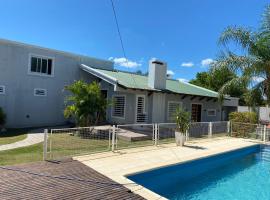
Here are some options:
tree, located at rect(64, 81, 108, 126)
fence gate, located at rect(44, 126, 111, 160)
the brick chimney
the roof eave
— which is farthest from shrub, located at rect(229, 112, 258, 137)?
fence gate, located at rect(44, 126, 111, 160)

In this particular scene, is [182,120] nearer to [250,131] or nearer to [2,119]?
[250,131]

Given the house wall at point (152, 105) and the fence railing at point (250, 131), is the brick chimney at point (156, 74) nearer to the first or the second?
the house wall at point (152, 105)

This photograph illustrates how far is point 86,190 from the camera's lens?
7.43 m

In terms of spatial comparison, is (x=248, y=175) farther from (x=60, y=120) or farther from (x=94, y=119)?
(x=60, y=120)

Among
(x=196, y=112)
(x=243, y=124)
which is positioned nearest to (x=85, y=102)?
(x=243, y=124)

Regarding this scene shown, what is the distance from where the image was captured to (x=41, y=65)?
2145 centimetres

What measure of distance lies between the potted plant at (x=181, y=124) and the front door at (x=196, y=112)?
39.9ft

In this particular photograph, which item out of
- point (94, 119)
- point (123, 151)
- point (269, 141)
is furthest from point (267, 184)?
point (94, 119)

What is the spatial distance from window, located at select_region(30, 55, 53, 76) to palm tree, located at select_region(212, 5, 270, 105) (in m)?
11.9

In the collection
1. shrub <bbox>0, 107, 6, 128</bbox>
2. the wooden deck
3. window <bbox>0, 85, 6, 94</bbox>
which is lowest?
the wooden deck

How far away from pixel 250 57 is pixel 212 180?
917 centimetres

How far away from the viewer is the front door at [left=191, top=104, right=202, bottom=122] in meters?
27.1

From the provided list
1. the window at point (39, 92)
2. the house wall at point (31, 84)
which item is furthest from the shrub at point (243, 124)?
the window at point (39, 92)

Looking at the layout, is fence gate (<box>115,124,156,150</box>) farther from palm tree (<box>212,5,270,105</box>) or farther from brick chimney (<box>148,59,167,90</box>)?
palm tree (<box>212,5,270,105</box>)
